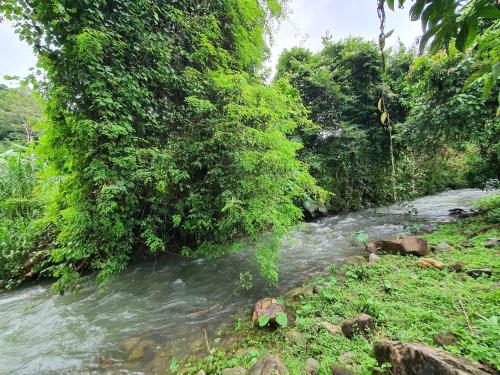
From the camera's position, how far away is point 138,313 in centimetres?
337

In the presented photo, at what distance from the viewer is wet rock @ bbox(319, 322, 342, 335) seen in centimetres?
229

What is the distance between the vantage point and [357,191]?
32.1ft

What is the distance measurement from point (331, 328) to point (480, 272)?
211 cm

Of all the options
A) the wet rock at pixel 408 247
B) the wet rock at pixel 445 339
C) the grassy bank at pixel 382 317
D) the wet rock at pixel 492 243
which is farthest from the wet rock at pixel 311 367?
the wet rock at pixel 492 243

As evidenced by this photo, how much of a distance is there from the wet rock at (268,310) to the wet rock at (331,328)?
1.68ft

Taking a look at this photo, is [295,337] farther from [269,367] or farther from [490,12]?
[490,12]

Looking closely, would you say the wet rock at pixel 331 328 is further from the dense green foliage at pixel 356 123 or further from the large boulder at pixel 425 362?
the dense green foliage at pixel 356 123

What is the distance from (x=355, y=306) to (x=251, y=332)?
1214 mm

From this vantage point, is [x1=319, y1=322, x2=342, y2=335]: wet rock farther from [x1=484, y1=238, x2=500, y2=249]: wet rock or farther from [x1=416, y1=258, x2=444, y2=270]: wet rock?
[x1=484, y1=238, x2=500, y2=249]: wet rock

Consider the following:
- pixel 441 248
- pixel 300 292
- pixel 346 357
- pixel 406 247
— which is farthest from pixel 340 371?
pixel 441 248

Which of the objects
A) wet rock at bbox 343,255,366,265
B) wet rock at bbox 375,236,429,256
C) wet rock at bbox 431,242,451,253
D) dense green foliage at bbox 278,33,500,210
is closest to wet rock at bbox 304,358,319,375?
wet rock at bbox 343,255,366,265

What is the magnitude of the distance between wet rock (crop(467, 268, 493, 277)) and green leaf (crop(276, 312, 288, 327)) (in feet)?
7.89

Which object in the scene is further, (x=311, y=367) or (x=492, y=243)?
(x=492, y=243)

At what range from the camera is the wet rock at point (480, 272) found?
280 cm
